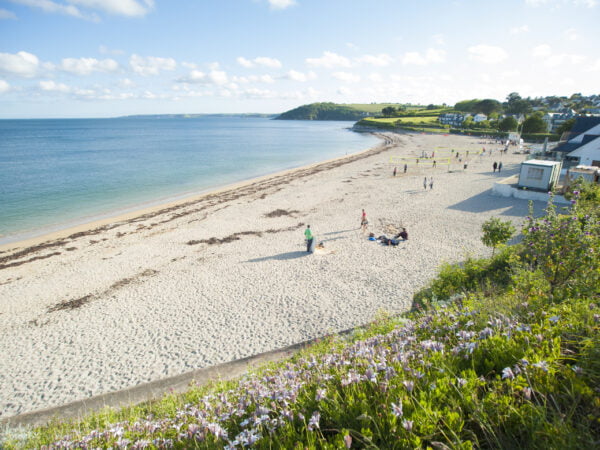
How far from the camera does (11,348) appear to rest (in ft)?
34.5

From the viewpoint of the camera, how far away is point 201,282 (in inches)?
548

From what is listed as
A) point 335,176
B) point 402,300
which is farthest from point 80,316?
point 335,176

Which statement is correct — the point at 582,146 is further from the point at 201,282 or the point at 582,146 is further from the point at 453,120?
the point at 453,120

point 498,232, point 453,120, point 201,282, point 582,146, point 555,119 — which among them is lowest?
point 201,282

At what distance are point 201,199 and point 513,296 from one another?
29451 millimetres

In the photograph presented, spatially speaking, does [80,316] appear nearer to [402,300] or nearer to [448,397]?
[402,300]

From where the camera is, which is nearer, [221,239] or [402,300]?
[402,300]

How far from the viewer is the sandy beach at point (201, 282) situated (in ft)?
30.9

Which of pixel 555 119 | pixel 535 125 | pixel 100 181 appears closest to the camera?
pixel 100 181

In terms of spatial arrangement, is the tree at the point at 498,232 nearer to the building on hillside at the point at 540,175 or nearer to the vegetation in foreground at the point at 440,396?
the vegetation in foreground at the point at 440,396

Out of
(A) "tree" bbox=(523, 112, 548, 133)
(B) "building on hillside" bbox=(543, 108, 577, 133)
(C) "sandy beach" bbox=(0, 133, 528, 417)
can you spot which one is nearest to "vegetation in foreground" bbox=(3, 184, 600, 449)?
(C) "sandy beach" bbox=(0, 133, 528, 417)

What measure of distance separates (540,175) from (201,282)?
23111 millimetres

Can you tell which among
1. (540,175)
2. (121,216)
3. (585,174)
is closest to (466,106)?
(585,174)

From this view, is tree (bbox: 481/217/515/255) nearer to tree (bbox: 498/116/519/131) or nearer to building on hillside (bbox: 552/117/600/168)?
building on hillside (bbox: 552/117/600/168)
